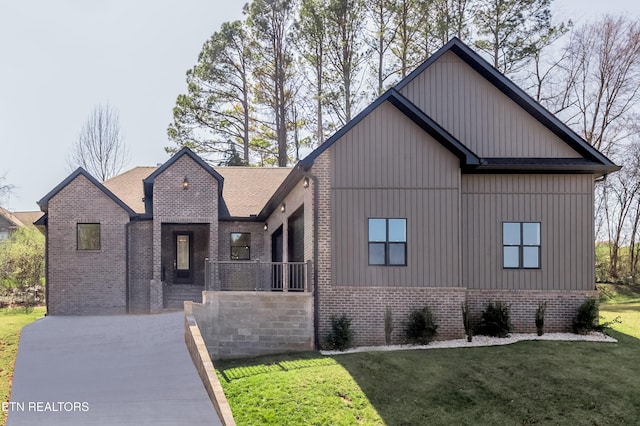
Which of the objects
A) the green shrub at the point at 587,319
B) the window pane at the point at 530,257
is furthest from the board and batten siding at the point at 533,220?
the green shrub at the point at 587,319

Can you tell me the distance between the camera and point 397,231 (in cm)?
1248

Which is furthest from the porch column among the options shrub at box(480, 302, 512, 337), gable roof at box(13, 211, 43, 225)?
gable roof at box(13, 211, 43, 225)

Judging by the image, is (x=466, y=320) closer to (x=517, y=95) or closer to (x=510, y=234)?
(x=510, y=234)

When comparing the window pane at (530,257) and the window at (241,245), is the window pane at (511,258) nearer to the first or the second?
the window pane at (530,257)

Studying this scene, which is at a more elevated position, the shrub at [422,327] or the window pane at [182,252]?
the window pane at [182,252]

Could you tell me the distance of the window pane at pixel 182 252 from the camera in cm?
1958

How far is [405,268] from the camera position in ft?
40.6

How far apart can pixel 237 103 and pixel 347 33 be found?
25.3 ft

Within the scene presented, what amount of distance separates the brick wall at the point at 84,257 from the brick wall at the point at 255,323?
6553 mm

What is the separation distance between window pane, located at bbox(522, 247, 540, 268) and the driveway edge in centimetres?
786

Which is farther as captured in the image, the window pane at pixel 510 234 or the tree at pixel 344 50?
the tree at pixel 344 50

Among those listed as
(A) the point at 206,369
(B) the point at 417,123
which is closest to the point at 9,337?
(A) the point at 206,369

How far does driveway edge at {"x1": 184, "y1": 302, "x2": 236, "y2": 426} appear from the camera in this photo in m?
7.73

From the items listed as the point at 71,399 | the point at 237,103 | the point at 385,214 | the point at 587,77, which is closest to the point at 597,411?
the point at 385,214
